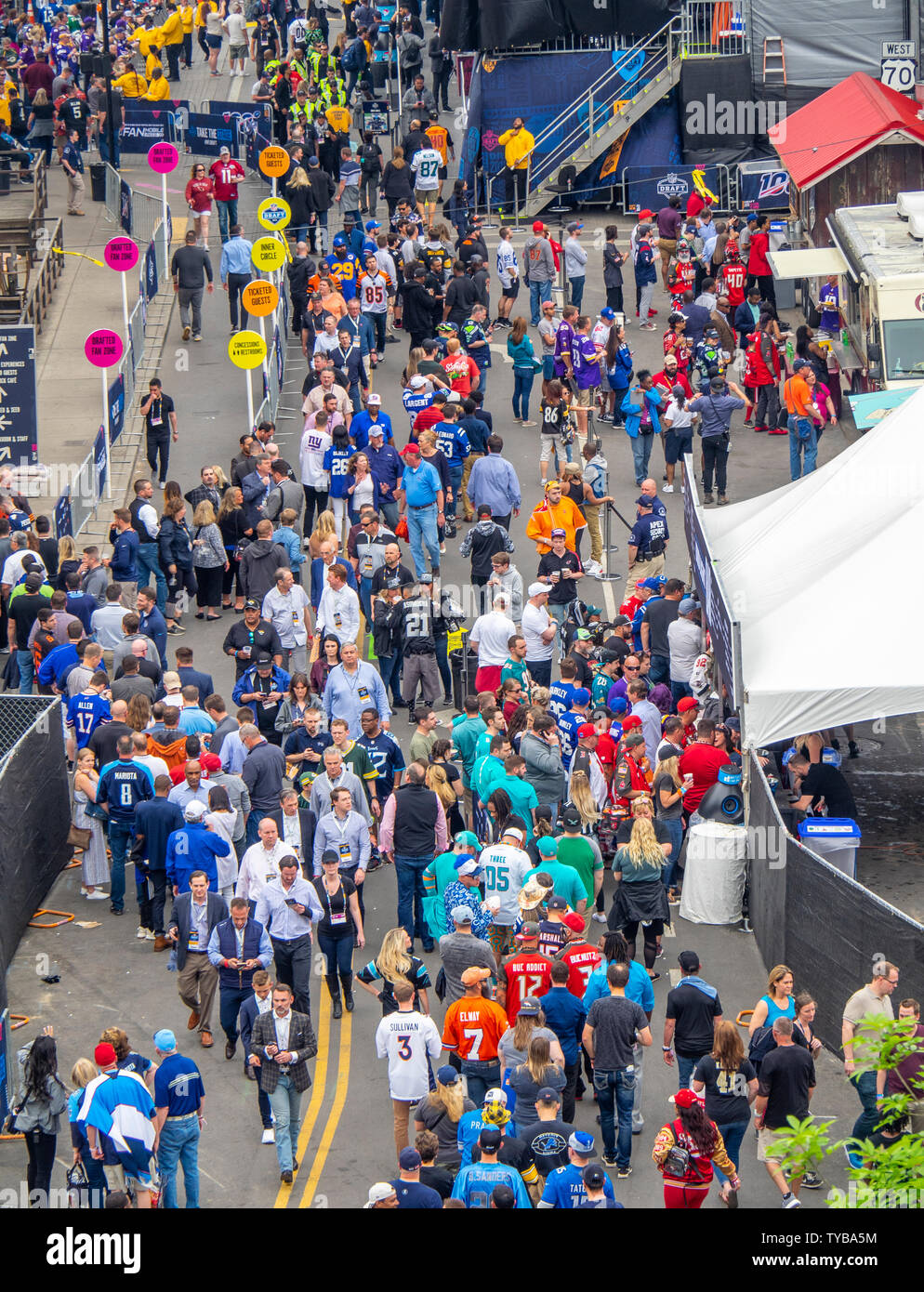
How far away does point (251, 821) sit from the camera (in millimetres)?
16266

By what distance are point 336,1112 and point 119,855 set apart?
3437mm

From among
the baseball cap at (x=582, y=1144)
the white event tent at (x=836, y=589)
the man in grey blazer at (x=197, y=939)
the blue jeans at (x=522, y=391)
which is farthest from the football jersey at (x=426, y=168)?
the baseball cap at (x=582, y=1144)

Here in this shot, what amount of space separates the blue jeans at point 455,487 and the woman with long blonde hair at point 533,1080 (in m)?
11.1

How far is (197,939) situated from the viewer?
46.2 feet

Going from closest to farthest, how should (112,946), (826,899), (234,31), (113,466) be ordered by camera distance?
(826,899) < (112,946) < (113,466) < (234,31)

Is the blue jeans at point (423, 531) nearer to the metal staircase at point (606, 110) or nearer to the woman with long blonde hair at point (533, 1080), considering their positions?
the woman with long blonde hair at point (533, 1080)

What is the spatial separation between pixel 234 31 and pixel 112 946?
1320 inches

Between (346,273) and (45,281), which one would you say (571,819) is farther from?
(45,281)

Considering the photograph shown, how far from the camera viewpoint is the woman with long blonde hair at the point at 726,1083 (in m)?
11.7

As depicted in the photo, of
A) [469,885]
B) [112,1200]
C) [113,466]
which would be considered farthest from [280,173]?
[112,1200]

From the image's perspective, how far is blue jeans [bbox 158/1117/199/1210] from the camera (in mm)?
12000

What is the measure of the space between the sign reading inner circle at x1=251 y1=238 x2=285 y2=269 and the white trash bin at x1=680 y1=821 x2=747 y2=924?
1307 cm

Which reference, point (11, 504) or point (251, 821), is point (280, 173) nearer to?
point (11, 504)

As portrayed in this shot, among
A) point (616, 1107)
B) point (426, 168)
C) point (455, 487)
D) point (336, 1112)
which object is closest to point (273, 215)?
point (426, 168)
